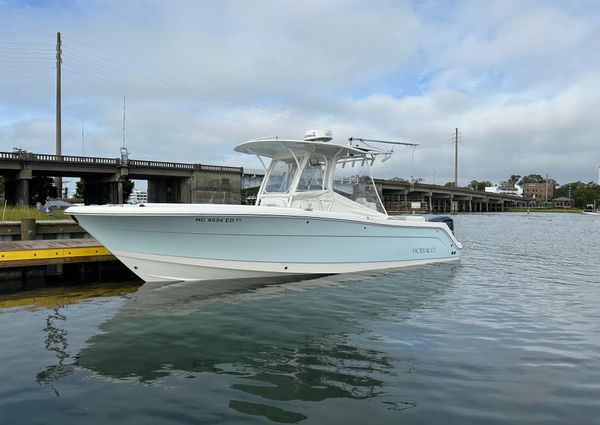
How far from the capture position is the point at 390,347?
237 inches

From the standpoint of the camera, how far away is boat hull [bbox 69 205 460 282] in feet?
30.0

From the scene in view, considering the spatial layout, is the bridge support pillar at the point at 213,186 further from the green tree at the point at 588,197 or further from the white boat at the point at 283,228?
the green tree at the point at 588,197

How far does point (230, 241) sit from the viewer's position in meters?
9.51

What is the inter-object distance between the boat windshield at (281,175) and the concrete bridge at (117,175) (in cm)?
2354

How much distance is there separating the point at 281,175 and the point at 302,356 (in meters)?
6.79

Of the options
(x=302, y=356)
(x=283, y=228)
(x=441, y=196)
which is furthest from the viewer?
(x=441, y=196)

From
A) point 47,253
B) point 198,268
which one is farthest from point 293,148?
point 47,253

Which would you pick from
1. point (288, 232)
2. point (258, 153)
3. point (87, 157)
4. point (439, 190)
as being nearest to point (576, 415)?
point (288, 232)

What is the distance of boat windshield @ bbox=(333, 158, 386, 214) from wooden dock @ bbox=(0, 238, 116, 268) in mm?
6512

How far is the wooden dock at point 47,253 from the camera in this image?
10.4 metres

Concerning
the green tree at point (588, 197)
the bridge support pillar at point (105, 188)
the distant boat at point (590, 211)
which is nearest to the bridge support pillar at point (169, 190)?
the bridge support pillar at point (105, 188)

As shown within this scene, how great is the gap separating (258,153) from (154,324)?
619 cm

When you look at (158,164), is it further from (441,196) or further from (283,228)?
(441,196)

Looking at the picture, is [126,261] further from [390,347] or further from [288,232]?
[390,347]
